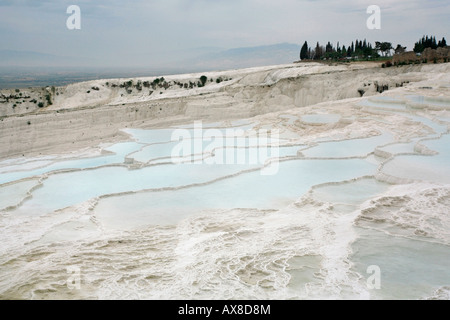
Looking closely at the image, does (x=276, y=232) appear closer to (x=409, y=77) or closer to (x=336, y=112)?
(x=336, y=112)

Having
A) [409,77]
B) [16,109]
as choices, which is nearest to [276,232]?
[409,77]

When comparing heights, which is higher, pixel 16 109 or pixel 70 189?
pixel 16 109

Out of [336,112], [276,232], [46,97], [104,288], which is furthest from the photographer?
[46,97]

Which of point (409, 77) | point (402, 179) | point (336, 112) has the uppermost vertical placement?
point (409, 77)

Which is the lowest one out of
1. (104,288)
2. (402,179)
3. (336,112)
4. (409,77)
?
(104,288)

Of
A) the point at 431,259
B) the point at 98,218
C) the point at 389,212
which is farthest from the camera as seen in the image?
the point at 98,218

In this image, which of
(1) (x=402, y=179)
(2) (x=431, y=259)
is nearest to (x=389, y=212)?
(2) (x=431, y=259)

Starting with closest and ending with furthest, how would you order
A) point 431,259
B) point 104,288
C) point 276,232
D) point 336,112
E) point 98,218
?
point 104,288 < point 431,259 < point 276,232 < point 98,218 < point 336,112

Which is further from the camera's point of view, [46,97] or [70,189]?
[46,97]

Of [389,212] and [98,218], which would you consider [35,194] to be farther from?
[389,212]
